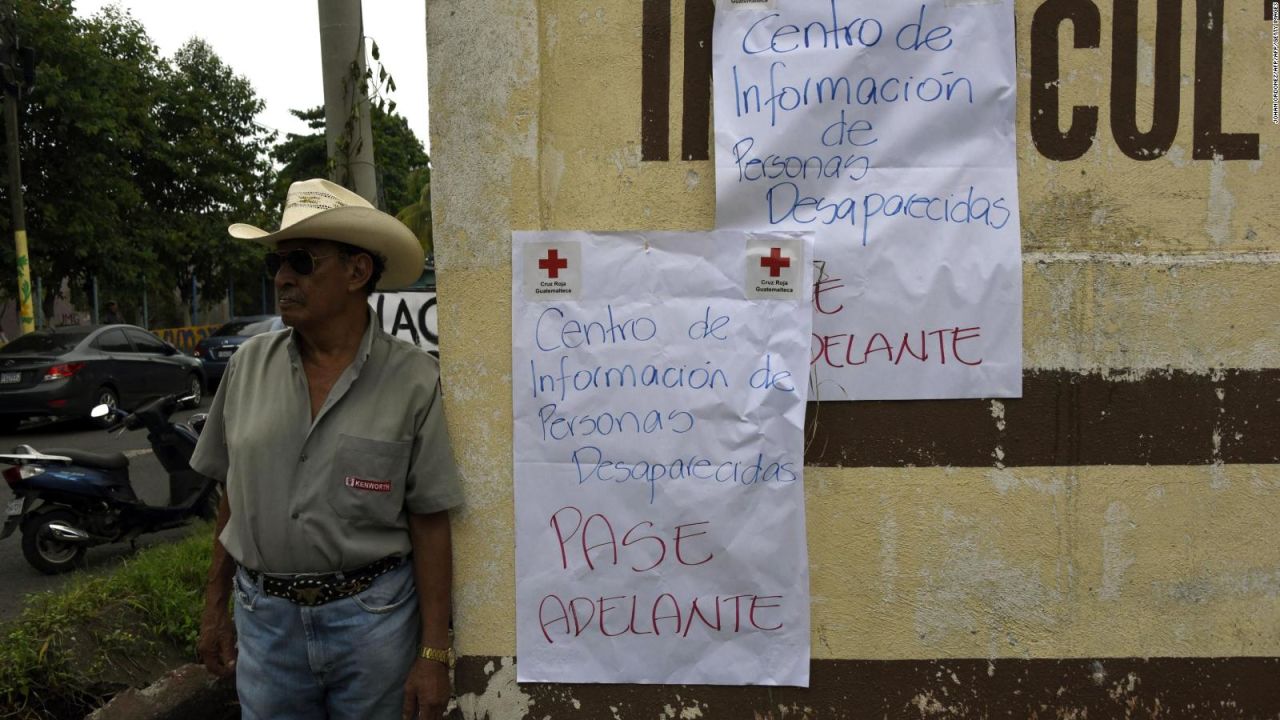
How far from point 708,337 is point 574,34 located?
980mm

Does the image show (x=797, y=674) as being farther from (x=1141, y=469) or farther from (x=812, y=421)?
(x=1141, y=469)

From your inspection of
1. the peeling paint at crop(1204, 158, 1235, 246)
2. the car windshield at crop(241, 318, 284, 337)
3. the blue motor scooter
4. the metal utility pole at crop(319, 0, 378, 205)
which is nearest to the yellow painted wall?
the peeling paint at crop(1204, 158, 1235, 246)

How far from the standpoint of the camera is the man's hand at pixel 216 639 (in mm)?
2600

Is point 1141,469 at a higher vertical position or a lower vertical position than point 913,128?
lower

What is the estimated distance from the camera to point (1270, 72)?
2842 mm

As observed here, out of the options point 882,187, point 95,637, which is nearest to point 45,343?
point 95,637

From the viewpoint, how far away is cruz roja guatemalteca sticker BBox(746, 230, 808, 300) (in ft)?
9.17

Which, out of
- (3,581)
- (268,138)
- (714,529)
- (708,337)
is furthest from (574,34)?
(268,138)

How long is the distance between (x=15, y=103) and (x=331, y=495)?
680 inches

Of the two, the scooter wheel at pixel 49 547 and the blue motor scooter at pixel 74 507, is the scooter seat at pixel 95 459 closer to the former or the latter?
the blue motor scooter at pixel 74 507

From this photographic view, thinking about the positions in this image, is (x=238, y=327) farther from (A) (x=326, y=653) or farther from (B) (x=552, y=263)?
(A) (x=326, y=653)

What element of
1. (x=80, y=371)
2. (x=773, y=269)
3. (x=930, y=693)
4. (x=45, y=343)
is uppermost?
(x=773, y=269)

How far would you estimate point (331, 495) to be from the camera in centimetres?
238

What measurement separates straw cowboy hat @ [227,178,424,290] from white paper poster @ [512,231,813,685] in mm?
335
